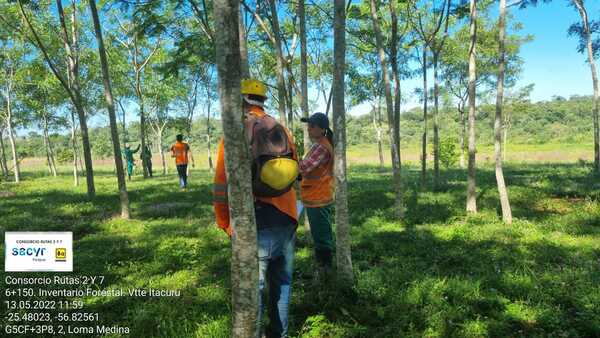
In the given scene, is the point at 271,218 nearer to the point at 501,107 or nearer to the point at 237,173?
the point at 237,173

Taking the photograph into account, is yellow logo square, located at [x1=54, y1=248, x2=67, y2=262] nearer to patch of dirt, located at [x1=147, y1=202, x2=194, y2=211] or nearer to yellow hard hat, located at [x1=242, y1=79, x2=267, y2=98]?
patch of dirt, located at [x1=147, y1=202, x2=194, y2=211]

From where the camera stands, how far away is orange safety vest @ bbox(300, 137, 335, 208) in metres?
4.82

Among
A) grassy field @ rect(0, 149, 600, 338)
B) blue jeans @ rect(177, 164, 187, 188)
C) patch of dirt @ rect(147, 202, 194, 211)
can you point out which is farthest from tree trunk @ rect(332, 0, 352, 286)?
blue jeans @ rect(177, 164, 187, 188)

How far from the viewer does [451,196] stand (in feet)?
42.0

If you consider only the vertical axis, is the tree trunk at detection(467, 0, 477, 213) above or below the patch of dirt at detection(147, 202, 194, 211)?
above

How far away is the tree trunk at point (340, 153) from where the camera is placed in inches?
184

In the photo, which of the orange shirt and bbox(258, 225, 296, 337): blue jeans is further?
the orange shirt

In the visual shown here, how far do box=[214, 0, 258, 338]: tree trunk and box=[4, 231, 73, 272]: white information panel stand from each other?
5.01 meters

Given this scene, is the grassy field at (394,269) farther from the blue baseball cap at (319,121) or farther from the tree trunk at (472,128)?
the blue baseball cap at (319,121)

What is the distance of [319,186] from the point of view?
191 inches

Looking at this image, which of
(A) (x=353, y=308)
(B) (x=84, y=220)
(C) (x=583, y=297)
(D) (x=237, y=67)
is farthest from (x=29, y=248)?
(C) (x=583, y=297)

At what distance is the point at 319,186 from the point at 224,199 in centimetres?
219

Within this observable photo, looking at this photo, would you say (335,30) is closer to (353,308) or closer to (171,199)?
(353,308)

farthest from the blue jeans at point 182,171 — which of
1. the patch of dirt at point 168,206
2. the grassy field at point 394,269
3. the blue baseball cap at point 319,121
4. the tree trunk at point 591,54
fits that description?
the tree trunk at point 591,54
